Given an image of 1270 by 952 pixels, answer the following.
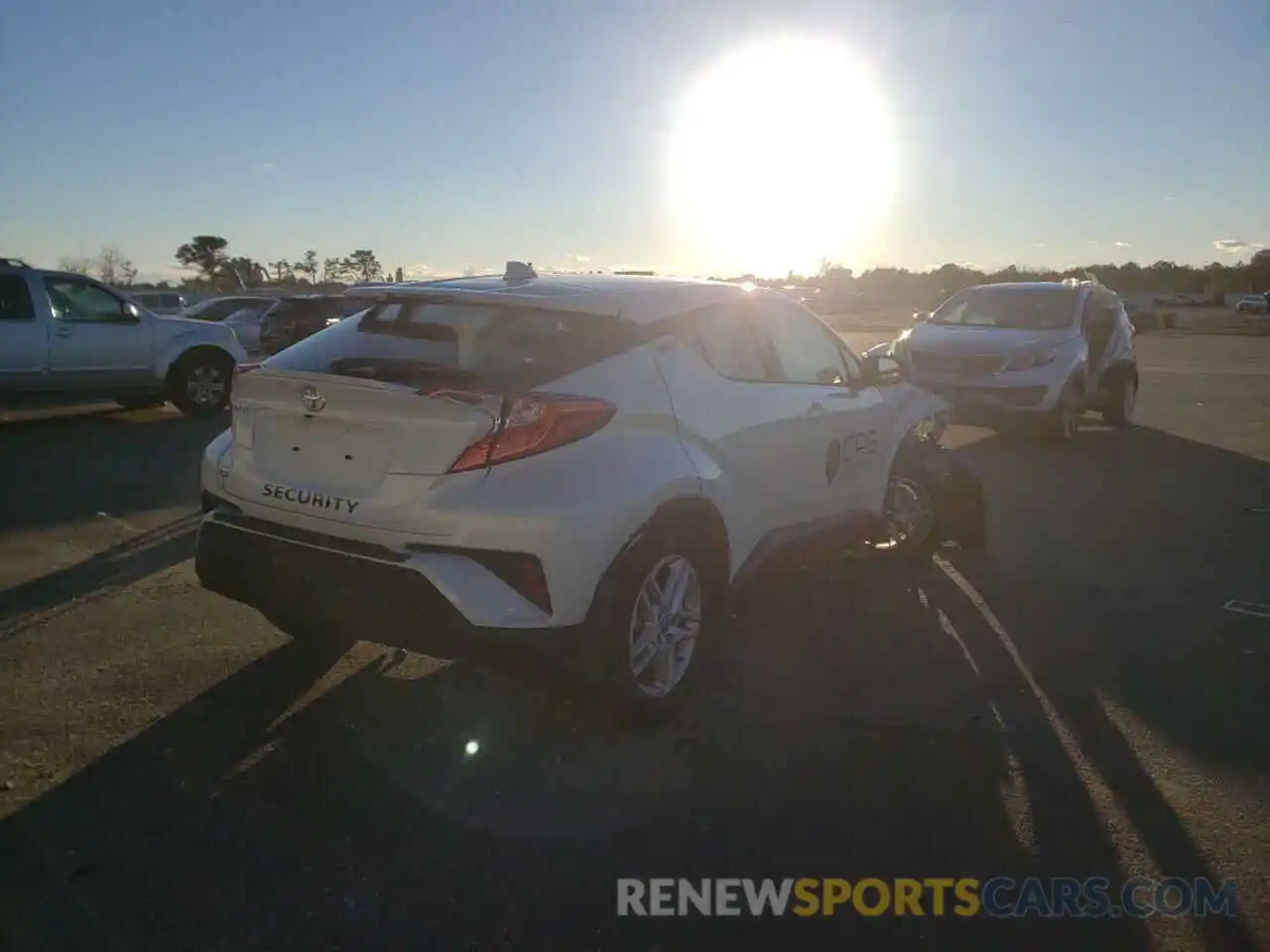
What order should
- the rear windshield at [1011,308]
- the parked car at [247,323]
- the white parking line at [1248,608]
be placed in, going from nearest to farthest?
the white parking line at [1248,608] < the rear windshield at [1011,308] < the parked car at [247,323]

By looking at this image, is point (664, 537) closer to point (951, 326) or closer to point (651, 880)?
point (651, 880)

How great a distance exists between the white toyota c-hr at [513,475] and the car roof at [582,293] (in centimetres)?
2

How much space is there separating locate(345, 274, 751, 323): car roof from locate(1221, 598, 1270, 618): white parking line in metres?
3.29

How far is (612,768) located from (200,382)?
1124 cm

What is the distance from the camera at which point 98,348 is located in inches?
500

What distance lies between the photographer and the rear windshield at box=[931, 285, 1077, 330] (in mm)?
13094

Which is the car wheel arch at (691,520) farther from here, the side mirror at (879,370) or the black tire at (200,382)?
the black tire at (200,382)

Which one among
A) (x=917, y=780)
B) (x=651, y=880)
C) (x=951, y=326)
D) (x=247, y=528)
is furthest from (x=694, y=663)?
(x=951, y=326)

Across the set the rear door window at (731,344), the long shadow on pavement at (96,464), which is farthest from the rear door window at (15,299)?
the rear door window at (731,344)

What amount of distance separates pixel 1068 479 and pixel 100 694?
27.4ft

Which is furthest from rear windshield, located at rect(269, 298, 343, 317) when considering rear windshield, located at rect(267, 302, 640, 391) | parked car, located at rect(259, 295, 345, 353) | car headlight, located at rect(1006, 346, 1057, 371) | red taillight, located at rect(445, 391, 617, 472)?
red taillight, located at rect(445, 391, 617, 472)

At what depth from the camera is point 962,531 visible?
7.05 m

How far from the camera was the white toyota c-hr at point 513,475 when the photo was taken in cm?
363

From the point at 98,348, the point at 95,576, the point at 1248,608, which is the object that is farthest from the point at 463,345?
the point at 98,348
